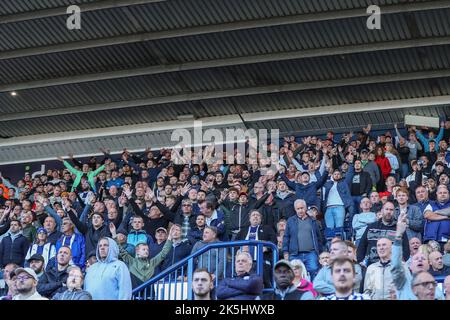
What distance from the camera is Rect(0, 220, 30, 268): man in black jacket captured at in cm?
1523

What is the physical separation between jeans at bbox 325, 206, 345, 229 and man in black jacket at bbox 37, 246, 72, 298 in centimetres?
510

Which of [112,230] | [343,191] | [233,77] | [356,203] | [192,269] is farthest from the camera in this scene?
[233,77]

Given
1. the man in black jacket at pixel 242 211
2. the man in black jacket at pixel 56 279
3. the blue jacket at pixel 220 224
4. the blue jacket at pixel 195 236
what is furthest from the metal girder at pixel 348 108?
the man in black jacket at pixel 56 279

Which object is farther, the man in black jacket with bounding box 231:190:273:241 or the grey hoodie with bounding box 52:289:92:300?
the man in black jacket with bounding box 231:190:273:241

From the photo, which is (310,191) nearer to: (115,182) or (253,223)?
(253,223)

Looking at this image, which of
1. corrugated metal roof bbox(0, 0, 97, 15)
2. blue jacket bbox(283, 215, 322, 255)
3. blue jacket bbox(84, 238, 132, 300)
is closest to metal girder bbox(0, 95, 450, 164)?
corrugated metal roof bbox(0, 0, 97, 15)

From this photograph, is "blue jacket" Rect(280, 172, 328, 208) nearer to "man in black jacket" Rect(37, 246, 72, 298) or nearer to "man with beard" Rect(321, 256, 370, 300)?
"man in black jacket" Rect(37, 246, 72, 298)

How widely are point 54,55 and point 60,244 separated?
7.76 m

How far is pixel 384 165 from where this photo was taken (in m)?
17.8

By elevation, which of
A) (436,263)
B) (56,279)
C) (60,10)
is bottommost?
(56,279)

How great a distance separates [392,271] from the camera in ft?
29.8

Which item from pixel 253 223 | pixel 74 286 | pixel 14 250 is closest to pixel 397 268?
pixel 74 286

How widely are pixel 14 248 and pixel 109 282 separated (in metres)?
5.10
